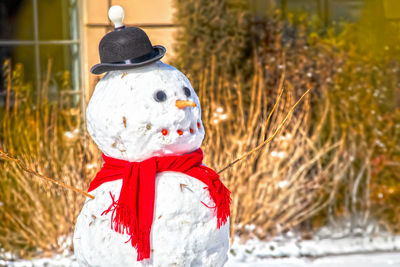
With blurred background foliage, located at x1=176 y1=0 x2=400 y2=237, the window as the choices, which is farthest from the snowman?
the window

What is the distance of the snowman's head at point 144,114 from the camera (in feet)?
7.79

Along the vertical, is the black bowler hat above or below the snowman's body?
above

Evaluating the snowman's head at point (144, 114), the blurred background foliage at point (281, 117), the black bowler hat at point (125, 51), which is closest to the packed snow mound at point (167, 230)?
the snowman's head at point (144, 114)

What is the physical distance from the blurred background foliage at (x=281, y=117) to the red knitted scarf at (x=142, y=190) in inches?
73.9

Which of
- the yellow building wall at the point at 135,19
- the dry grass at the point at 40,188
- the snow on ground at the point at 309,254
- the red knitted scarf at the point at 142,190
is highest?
the yellow building wall at the point at 135,19

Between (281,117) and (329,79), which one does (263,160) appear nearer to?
(281,117)

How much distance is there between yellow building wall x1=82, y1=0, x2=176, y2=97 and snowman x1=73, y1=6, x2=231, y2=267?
288 centimetres

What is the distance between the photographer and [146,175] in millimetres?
2367

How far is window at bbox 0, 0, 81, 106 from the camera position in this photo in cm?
553

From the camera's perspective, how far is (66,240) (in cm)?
425

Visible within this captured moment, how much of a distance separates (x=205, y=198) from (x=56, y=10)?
12.4 feet

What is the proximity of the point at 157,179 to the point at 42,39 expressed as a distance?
11.9 feet

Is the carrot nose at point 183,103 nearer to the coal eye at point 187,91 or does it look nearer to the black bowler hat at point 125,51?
the coal eye at point 187,91

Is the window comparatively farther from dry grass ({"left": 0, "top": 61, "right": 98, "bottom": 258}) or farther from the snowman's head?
the snowman's head
